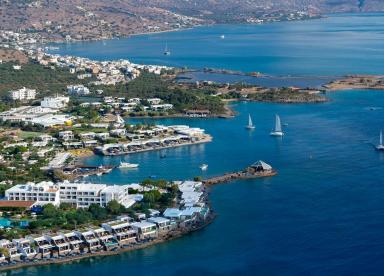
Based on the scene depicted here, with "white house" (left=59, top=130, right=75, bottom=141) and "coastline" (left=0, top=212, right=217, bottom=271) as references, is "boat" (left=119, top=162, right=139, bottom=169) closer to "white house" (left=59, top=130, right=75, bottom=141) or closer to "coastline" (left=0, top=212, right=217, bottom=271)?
"white house" (left=59, top=130, right=75, bottom=141)

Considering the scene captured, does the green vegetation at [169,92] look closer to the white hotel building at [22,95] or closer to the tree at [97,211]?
the white hotel building at [22,95]

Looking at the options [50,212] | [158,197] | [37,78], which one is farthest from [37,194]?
[37,78]

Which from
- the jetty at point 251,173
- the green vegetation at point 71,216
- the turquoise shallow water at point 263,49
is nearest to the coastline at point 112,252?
the green vegetation at point 71,216

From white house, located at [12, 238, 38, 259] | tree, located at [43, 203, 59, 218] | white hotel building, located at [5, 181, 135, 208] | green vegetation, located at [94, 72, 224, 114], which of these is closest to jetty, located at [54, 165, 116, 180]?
white hotel building, located at [5, 181, 135, 208]

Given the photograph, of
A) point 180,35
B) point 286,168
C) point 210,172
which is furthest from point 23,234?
point 180,35

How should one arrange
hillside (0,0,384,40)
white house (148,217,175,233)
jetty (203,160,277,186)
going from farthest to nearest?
hillside (0,0,384,40), jetty (203,160,277,186), white house (148,217,175,233)

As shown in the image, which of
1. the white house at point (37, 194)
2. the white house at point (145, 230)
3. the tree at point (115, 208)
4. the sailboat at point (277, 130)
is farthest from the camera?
the sailboat at point (277, 130)
